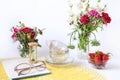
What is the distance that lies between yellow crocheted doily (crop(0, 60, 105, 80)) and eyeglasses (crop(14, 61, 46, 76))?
0.17 ft

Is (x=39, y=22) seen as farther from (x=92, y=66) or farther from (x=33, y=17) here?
(x=92, y=66)

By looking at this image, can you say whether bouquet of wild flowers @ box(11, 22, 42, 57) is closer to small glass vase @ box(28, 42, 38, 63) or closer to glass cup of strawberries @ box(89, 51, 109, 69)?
small glass vase @ box(28, 42, 38, 63)

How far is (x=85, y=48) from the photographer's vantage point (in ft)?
5.07

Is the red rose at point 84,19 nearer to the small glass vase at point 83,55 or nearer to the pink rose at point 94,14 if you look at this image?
the pink rose at point 94,14

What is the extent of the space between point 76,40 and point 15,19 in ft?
1.54

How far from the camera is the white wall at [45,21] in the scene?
1490 millimetres

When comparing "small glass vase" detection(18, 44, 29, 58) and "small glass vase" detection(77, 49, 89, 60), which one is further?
"small glass vase" detection(77, 49, 89, 60)

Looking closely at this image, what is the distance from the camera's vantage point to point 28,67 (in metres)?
1.33

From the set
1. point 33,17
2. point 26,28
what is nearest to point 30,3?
point 33,17

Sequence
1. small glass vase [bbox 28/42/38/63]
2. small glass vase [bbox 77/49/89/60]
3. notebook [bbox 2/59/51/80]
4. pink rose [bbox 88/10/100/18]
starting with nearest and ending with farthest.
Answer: notebook [bbox 2/59/51/80] < small glass vase [bbox 28/42/38/63] < pink rose [bbox 88/10/100/18] < small glass vase [bbox 77/49/89/60]

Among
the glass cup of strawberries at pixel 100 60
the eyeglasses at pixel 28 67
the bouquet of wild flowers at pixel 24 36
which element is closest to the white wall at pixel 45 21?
the bouquet of wild flowers at pixel 24 36

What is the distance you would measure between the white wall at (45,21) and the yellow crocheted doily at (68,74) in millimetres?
237

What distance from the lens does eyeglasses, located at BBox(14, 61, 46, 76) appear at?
1.28 metres

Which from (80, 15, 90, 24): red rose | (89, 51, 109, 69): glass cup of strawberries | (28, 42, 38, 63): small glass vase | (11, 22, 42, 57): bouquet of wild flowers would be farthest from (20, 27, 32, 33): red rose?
(89, 51, 109, 69): glass cup of strawberries
